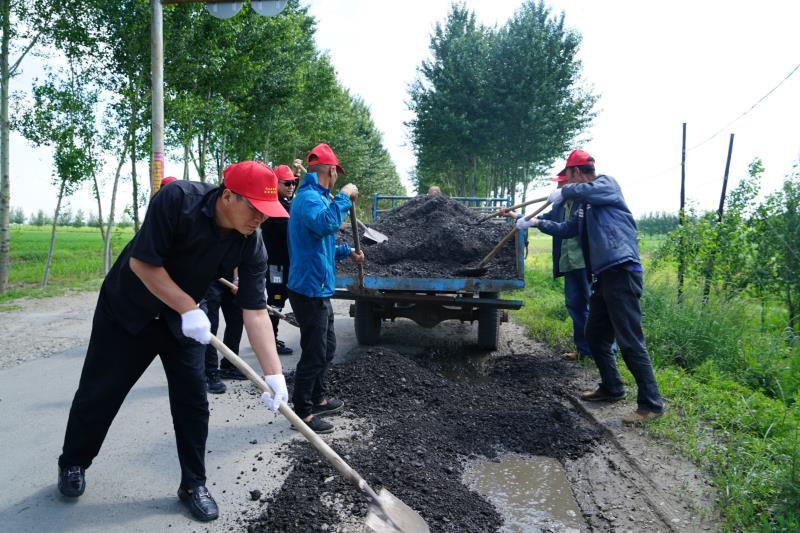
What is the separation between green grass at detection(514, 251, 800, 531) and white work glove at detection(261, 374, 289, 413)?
7.43ft

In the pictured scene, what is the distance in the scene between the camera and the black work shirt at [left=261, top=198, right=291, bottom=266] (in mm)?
5504

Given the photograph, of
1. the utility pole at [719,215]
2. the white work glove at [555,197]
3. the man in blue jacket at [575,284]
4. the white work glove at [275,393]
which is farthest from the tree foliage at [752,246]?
the white work glove at [275,393]

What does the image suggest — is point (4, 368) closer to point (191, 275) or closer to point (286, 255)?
point (286, 255)

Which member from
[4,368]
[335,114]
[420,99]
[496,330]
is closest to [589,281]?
Answer: [496,330]

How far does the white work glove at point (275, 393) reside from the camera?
264 cm

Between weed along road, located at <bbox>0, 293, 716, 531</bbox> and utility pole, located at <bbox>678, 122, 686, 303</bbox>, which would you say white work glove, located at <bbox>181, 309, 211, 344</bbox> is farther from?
utility pole, located at <bbox>678, 122, 686, 303</bbox>

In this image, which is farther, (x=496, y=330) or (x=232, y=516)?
(x=496, y=330)

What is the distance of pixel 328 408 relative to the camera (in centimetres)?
418

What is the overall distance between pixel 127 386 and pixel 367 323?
3613 mm

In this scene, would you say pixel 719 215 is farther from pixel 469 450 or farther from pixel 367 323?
pixel 469 450

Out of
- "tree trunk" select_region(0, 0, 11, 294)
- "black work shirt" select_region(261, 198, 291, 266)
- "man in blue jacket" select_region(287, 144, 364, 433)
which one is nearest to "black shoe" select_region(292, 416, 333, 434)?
"man in blue jacket" select_region(287, 144, 364, 433)

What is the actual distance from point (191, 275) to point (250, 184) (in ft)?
1.86

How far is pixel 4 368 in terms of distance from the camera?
5199 millimetres

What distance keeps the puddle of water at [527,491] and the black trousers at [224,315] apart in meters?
2.57
